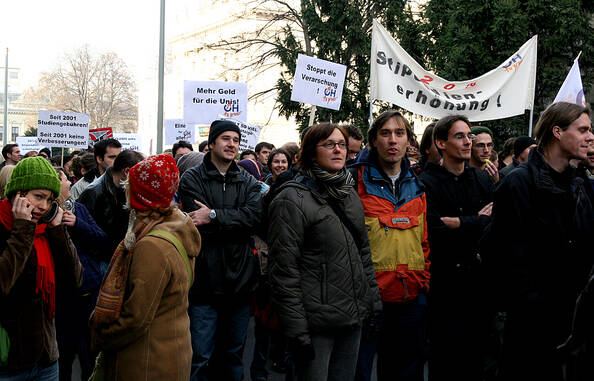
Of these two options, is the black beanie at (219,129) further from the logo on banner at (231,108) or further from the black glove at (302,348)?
the logo on banner at (231,108)

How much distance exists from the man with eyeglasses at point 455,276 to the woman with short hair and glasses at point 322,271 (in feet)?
2.85

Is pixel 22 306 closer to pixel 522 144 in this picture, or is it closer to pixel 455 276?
pixel 455 276

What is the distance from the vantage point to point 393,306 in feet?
15.6

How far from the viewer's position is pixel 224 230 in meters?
5.07

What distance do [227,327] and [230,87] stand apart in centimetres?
576

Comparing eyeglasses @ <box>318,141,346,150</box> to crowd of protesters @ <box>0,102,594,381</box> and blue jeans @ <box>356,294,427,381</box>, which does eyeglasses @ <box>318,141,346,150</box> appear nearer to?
crowd of protesters @ <box>0,102,594,381</box>

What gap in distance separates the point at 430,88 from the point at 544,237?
623cm

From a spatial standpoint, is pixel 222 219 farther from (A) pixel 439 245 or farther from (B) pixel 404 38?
(B) pixel 404 38

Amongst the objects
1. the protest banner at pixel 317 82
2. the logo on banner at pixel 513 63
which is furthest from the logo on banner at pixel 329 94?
the logo on banner at pixel 513 63

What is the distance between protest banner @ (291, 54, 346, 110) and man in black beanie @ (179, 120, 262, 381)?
Answer: 16.6ft

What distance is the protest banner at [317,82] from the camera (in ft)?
33.9

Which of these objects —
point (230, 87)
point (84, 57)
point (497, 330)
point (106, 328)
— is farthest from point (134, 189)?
point (84, 57)

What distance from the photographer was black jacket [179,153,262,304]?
5027mm

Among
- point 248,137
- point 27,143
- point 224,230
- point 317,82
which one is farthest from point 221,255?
point 27,143
